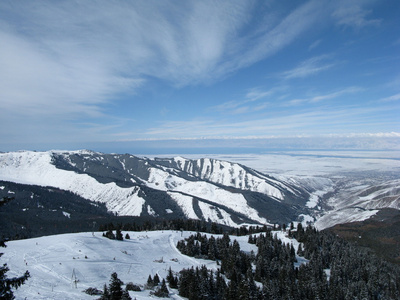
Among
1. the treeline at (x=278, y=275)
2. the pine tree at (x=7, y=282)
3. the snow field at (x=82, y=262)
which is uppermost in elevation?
the pine tree at (x=7, y=282)

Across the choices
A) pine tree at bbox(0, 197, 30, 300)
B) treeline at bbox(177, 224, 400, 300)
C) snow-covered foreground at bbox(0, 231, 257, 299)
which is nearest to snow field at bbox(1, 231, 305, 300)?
snow-covered foreground at bbox(0, 231, 257, 299)

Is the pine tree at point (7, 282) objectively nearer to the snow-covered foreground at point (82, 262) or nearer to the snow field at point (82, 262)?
the snow-covered foreground at point (82, 262)

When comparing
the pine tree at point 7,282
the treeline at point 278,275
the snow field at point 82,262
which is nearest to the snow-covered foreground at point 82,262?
the snow field at point 82,262

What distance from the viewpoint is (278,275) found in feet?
286

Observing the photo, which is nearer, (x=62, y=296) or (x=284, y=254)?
(x=62, y=296)

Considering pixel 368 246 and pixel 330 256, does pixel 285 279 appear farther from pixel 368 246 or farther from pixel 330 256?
pixel 368 246

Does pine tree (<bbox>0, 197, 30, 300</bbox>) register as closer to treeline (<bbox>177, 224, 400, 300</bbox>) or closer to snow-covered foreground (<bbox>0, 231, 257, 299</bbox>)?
snow-covered foreground (<bbox>0, 231, 257, 299</bbox>)

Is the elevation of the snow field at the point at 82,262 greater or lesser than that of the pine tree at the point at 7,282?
lesser

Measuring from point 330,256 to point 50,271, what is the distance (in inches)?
4718

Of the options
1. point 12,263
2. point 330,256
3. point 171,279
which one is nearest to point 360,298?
point 330,256

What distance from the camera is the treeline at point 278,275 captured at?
56312 millimetres

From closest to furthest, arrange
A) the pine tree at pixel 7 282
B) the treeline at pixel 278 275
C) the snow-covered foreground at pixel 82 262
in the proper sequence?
the pine tree at pixel 7 282 < the snow-covered foreground at pixel 82 262 < the treeline at pixel 278 275

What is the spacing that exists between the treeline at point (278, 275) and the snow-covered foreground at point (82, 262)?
206 inches

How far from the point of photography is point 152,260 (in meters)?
72.2
